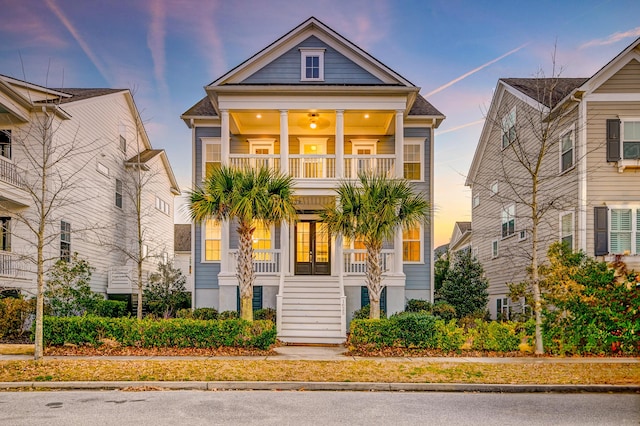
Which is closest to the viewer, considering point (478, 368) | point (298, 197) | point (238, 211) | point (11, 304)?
point (478, 368)

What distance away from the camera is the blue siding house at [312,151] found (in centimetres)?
1877

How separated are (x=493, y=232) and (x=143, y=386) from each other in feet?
64.0

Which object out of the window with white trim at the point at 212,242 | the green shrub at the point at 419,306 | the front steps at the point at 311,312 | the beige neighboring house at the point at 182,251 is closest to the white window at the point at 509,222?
the green shrub at the point at 419,306

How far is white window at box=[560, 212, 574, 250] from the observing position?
1794cm

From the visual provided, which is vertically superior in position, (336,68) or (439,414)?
(336,68)

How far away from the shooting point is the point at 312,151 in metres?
21.8

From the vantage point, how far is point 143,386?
9.62m

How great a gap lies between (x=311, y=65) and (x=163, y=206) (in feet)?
A: 49.2

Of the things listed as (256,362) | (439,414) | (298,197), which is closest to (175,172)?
(298,197)

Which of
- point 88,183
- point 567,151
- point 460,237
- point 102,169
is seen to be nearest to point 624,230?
point 567,151

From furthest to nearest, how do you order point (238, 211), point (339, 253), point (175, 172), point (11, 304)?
point (175, 172)
point (339, 253)
point (11, 304)
point (238, 211)

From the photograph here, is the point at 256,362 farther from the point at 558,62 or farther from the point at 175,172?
the point at 175,172

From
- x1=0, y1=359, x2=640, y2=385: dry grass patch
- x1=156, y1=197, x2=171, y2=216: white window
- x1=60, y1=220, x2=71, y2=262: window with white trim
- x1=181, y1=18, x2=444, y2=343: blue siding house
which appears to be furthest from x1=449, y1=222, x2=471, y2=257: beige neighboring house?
x1=0, y1=359, x2=640, y2=385: dry grass patch

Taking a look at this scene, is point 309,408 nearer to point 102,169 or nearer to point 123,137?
point 102,169
